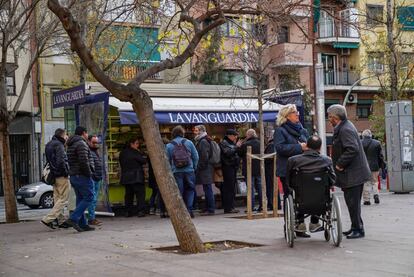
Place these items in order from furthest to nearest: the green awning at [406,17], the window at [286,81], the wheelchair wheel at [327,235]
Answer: the window at [286,81] < the green awning at [406,17] < the wheelchair wheel at [327,235]

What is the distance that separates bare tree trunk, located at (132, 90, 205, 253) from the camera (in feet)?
30.1

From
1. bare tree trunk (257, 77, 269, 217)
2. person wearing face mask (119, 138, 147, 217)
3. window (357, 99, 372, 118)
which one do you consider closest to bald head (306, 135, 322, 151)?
bare tree trunk (257, 77, 269, 217)

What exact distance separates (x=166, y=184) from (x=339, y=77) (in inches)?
1623

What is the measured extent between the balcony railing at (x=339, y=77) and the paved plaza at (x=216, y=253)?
1419 inches

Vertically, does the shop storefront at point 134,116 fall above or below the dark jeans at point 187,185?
above

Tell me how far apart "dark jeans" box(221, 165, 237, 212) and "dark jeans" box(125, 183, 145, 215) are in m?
1.91


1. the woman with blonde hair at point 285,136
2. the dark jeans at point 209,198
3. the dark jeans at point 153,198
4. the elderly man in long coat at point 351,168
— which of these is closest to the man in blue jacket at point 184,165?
the dark jeans at point 209,198

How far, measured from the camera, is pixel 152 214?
15953 mm

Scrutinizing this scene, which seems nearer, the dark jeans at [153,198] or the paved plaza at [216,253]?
the paved plaza at [216,253]

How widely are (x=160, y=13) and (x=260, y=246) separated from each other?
20.8 feet

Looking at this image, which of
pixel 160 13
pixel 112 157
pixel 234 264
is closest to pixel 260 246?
pixel 234 264

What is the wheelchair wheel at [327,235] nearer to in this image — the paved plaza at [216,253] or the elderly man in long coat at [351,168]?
the paved plaza at [216,253]

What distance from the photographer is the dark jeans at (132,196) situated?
51.0 ft

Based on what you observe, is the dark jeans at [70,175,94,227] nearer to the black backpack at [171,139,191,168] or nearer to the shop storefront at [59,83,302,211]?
the black backpack at [171,139,191,168]
